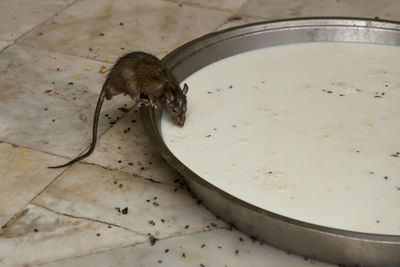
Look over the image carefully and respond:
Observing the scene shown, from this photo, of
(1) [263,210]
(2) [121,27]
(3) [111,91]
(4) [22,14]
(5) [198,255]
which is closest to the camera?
(1) [263,210]

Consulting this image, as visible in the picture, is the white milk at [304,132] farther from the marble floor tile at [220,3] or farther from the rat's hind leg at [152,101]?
the marble floor tile at [220,3]

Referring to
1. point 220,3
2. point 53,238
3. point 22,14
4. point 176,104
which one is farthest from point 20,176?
point 220,3

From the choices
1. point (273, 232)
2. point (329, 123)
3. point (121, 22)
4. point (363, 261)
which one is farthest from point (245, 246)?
point (121, 22)

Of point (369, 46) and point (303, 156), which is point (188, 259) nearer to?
point (303, 156)

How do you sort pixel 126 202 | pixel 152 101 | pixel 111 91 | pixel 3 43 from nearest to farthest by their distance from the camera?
pixel 126 202, pixel 152 101, pixel 111 91, pixel 3 43

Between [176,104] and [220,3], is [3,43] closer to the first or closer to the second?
[220,3]

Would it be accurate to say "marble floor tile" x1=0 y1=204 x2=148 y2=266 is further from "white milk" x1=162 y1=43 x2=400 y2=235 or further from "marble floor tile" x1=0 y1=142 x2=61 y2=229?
"white milk" x1=162 y1=43 x2=400 y2=235

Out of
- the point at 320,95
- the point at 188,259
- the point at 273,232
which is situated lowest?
the point at 188,259
